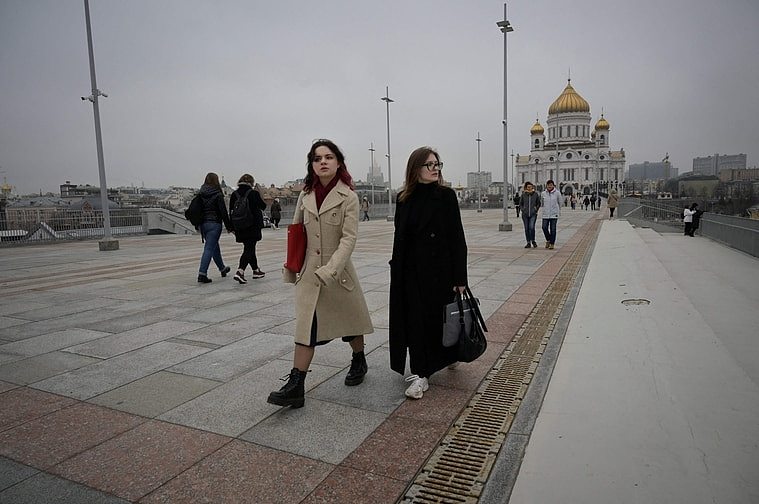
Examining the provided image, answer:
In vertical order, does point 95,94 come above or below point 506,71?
below

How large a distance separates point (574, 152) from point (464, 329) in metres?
123

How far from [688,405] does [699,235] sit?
17.2 m

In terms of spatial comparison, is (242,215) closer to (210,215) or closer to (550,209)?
A: (210,215)

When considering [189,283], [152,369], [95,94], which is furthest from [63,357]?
[95,94]

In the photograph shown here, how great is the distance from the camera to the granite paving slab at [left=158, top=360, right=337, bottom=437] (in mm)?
3305

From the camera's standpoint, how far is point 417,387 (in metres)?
3.65

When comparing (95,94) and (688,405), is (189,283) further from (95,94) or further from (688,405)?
(95,94)

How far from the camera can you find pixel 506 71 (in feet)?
70.3

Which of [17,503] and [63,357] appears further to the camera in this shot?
[63,357]

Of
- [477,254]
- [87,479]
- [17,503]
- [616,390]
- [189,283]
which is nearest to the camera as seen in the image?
[17,503]

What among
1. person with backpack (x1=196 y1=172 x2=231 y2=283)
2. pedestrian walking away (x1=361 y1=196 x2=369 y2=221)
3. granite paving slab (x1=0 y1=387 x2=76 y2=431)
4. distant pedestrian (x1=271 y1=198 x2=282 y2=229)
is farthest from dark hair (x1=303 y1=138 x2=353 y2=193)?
pedestrian walking away (x1=361 y1=196 x2=369 y2=221)

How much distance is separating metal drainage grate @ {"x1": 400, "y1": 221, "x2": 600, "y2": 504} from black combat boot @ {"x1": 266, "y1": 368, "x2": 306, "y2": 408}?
41.8 inches

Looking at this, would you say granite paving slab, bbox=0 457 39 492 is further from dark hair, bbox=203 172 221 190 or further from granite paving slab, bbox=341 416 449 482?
dark hair, bbox=203 172 221 190

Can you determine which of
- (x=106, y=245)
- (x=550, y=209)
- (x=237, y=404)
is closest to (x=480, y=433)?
(x=237, y=404)
